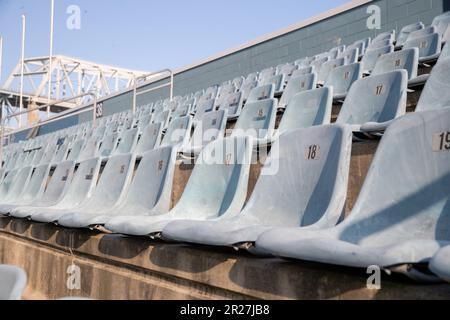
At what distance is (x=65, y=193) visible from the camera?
6.91ft

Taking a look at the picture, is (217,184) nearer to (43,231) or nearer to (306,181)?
(306,181)

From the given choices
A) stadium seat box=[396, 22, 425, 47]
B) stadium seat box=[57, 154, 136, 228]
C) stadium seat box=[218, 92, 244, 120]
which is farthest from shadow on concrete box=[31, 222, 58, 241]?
stadium seat box=[396, 22, 425, 47]

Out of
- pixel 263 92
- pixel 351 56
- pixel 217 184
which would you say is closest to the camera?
pixel 217 184

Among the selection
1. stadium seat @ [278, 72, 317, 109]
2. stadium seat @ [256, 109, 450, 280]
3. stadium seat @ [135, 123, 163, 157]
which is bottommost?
stadium seat @ [256, 109, 450, 280]

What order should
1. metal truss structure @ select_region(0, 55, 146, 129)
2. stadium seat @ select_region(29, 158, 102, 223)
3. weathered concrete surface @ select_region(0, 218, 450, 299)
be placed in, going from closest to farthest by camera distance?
weathered concrete surface @ select_region(0, 218, 450, 299)
stadium seat @ select_region(29, 158, 102, 223)
metal truss structure @ select_region(0, 55, 146, 129)

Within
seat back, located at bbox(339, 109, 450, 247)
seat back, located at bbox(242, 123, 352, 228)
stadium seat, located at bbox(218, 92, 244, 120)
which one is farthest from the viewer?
stadium seat, located at bbox(218, 92, 244, 120)

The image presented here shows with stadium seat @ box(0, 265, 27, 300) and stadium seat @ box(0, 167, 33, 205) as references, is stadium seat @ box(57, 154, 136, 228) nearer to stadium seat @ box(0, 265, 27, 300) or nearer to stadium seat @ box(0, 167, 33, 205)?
stadium seat @ box(0, 167, 33, 205)

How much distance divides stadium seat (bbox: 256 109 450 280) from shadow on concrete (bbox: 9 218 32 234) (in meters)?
1.33

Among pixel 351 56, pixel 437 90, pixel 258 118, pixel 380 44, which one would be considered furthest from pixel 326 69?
pixel 437 90

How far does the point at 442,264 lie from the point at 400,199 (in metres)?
0.40

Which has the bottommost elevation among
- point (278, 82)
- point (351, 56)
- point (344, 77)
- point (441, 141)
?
point (441, 141)

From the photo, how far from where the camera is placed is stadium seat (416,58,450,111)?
1.41 m

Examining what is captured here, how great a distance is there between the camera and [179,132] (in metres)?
2.37
